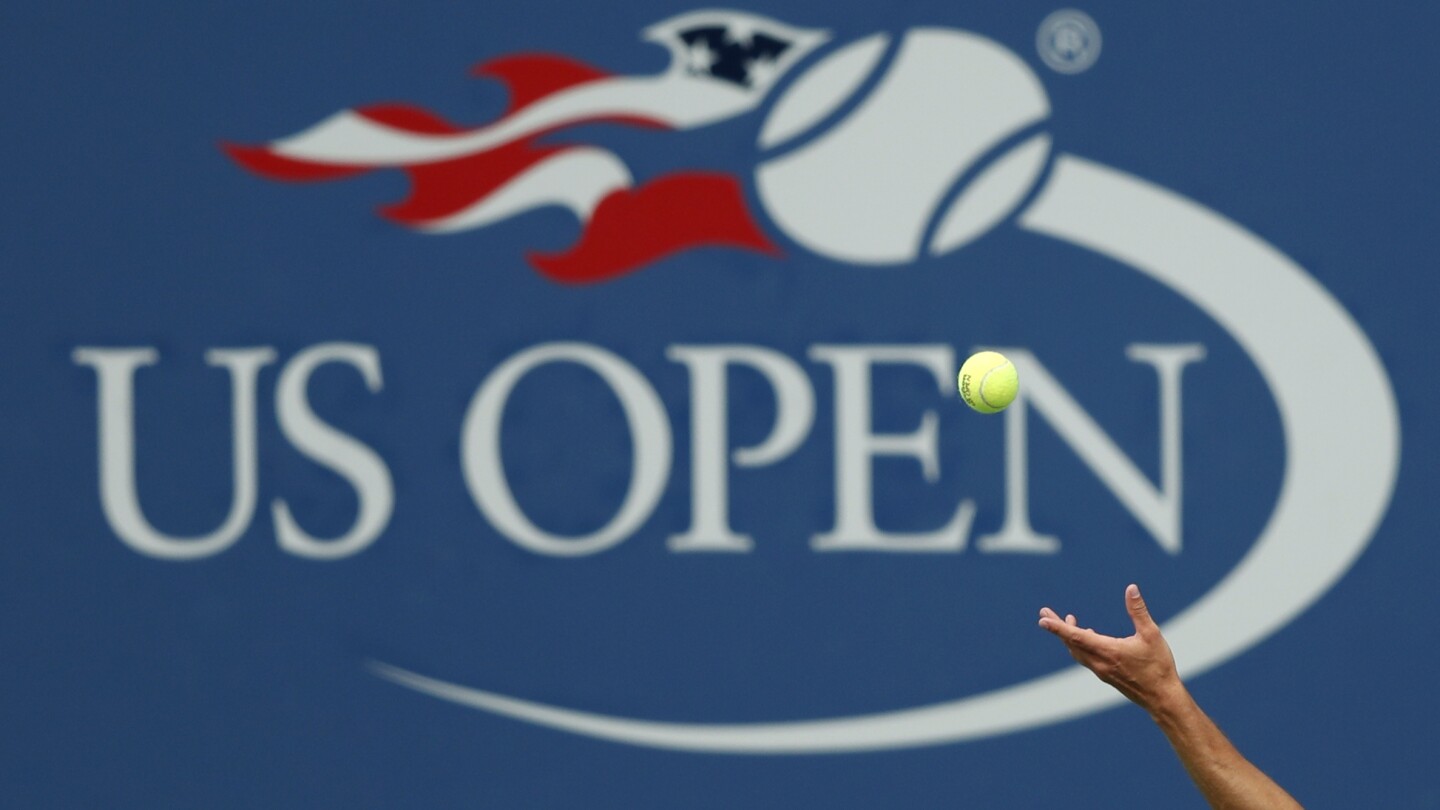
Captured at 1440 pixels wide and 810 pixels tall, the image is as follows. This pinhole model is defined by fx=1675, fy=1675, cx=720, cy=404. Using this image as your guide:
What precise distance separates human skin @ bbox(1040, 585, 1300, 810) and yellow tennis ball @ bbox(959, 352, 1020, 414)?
1109 mm

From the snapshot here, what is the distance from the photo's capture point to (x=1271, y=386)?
385 cm

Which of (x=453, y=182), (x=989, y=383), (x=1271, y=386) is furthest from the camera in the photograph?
(x=453, y=182)

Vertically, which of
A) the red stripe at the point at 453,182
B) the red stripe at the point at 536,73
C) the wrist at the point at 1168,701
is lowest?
the wrist at the point at 1168,701

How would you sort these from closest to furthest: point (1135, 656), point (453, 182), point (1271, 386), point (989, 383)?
point (1135, 656)
point (989, 383)
point (1271, 386)
point (453, 182)

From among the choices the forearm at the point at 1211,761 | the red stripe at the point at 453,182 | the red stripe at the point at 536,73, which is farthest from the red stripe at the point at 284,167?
the forearm at the point at 1211,761

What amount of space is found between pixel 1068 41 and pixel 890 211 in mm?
564

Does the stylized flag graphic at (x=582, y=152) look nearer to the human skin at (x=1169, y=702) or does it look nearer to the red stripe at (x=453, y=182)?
the red stripe at (x=453, y=182)

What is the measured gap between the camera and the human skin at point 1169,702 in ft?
7.22

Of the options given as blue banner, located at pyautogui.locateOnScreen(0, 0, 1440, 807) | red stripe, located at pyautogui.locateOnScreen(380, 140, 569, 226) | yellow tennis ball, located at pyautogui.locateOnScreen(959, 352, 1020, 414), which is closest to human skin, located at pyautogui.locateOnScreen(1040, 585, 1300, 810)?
yellow tennis ball, located at pyautogui.locateOnScreen(959, 352, 1020, 414)

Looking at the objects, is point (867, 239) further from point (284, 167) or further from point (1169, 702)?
point (1169, 702)

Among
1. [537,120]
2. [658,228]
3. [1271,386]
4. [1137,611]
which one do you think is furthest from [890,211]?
[1137,611]

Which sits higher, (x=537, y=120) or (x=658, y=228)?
(x=537, y=120)

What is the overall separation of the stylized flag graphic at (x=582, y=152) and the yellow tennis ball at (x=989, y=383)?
0.74m

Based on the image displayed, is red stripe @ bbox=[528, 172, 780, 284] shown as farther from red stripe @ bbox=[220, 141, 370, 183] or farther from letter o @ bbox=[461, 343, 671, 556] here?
red stripe @ bbox=[220, 141, 370, 183]
